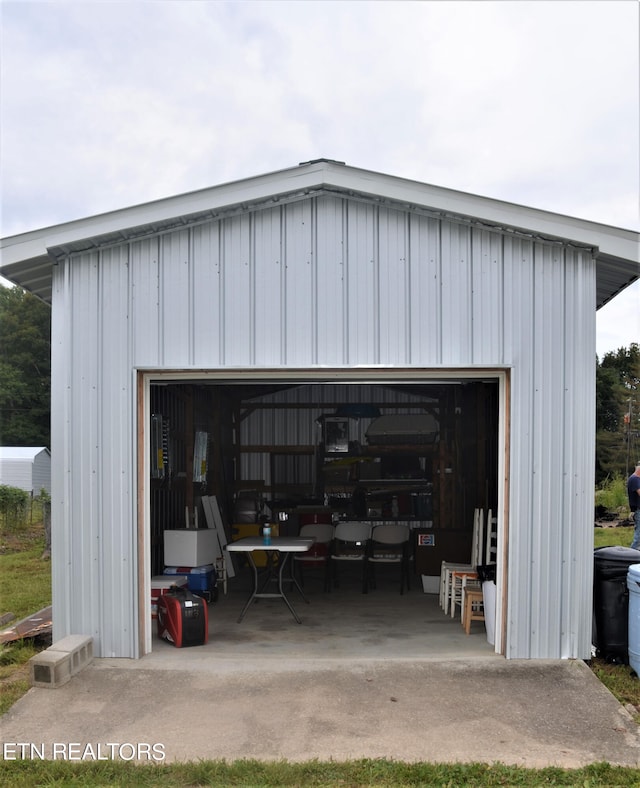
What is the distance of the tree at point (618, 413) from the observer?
2262 cm

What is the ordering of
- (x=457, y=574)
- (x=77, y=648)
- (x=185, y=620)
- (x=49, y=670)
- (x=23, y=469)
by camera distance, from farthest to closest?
(x=23, y=469), (x=457, y=574), (x=185, y=620), (x=77, y=648), (x=49, y=670)

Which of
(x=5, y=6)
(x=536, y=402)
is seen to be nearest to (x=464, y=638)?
(x=536, y=402)

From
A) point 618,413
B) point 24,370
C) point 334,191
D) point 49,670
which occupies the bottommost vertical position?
point 49,670

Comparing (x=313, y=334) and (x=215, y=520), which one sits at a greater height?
(x=313, y=334)

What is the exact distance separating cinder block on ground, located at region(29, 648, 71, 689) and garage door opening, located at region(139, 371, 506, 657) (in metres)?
0.75

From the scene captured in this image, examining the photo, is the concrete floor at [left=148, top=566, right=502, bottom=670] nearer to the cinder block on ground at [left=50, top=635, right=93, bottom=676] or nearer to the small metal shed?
the cinder block on ground at [left=50, top=635, right=93, bottom=676]

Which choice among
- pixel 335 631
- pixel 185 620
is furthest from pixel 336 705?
pixel 335 631

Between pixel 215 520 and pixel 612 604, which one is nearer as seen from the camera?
pixel 612 604

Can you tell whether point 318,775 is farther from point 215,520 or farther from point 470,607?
point 215,520

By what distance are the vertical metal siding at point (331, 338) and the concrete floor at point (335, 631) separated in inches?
25.6

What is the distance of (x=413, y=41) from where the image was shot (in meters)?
7.24

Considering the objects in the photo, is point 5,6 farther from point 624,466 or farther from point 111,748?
point 624,466
